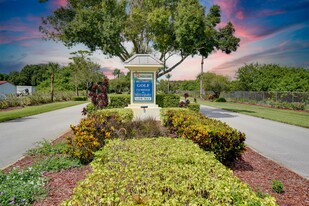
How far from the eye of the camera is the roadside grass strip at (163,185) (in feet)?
7.29

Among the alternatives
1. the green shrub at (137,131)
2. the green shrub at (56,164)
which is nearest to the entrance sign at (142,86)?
the green shrub at (137,131)

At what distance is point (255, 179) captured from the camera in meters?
5.10

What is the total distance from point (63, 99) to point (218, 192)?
1680 inches

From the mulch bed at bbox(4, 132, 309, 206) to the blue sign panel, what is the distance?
8.55 metres

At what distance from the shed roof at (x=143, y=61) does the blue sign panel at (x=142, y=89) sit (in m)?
0.91

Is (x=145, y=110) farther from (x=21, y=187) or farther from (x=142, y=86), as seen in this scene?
(x=21, y=187)

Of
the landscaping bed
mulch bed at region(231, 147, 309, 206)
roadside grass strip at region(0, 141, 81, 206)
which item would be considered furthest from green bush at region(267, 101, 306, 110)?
roadside grass strip at region(0, 141, 81, 206)

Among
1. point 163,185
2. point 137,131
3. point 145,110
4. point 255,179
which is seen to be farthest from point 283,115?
point 163,185

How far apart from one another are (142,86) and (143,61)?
1464 mm

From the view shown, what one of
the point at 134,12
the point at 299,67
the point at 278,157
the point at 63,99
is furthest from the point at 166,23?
the point at 299,67

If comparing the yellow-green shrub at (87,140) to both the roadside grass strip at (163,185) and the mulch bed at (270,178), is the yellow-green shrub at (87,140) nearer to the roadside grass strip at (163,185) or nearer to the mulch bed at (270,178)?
the roadside grass strip at (163,185)

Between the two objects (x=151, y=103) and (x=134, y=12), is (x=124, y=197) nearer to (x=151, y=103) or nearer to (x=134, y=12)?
(x=151, y=103)

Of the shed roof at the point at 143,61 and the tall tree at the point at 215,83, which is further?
the tall tree at the point at 215,83

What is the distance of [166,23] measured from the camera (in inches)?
599
